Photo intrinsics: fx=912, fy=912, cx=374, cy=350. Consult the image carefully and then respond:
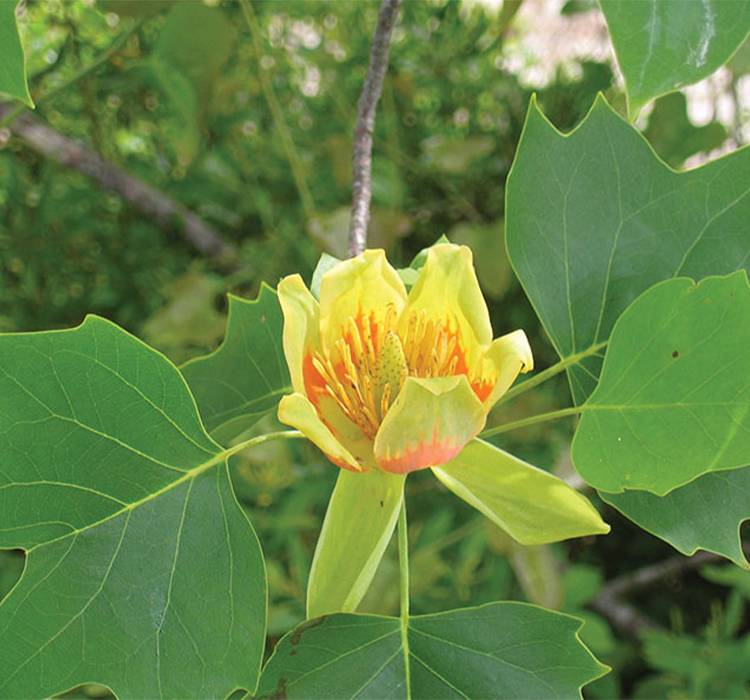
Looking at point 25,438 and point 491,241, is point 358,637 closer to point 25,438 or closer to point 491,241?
point 25,438

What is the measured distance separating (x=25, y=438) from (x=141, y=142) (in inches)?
28.4

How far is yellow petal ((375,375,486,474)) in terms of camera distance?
1.07 ft

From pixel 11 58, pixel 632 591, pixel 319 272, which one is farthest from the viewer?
pixel 632 591

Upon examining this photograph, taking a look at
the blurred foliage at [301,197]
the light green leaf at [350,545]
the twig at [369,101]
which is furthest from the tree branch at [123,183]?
the light green leaf at [350,545]

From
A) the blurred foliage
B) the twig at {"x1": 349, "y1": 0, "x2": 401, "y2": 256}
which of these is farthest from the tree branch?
the twig at {"x1": 349, "y1": 0, "x2": 401, "y2": 256}

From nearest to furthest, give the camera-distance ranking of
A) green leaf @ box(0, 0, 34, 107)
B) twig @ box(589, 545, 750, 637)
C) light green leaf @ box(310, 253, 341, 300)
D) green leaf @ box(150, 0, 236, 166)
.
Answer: green leaf @ box(0, 0, 34, 107) < light green leaf @ box(310, 253, 341, 300) < green leaf @ box(150, 0, 236, 166) < twig @ box(589, 545, 750, 637)

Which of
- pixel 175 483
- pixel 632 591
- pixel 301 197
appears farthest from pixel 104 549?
pixel 632 591

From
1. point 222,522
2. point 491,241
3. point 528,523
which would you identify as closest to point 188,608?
point 222,522

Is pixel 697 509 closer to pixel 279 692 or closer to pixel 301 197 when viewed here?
pixel 279 692

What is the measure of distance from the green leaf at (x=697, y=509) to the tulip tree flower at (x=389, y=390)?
24mm

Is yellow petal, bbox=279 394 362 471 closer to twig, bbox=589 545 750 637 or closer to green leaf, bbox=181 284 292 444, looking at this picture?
Answer: green leaf, bbox=181 284 292 444

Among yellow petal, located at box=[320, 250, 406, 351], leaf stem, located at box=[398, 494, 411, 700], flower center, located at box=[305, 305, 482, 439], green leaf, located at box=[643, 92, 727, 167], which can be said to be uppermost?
green leaf, located at box=[643, 92, 727, 167]

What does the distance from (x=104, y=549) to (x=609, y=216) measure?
0.82 ft

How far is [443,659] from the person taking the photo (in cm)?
38
